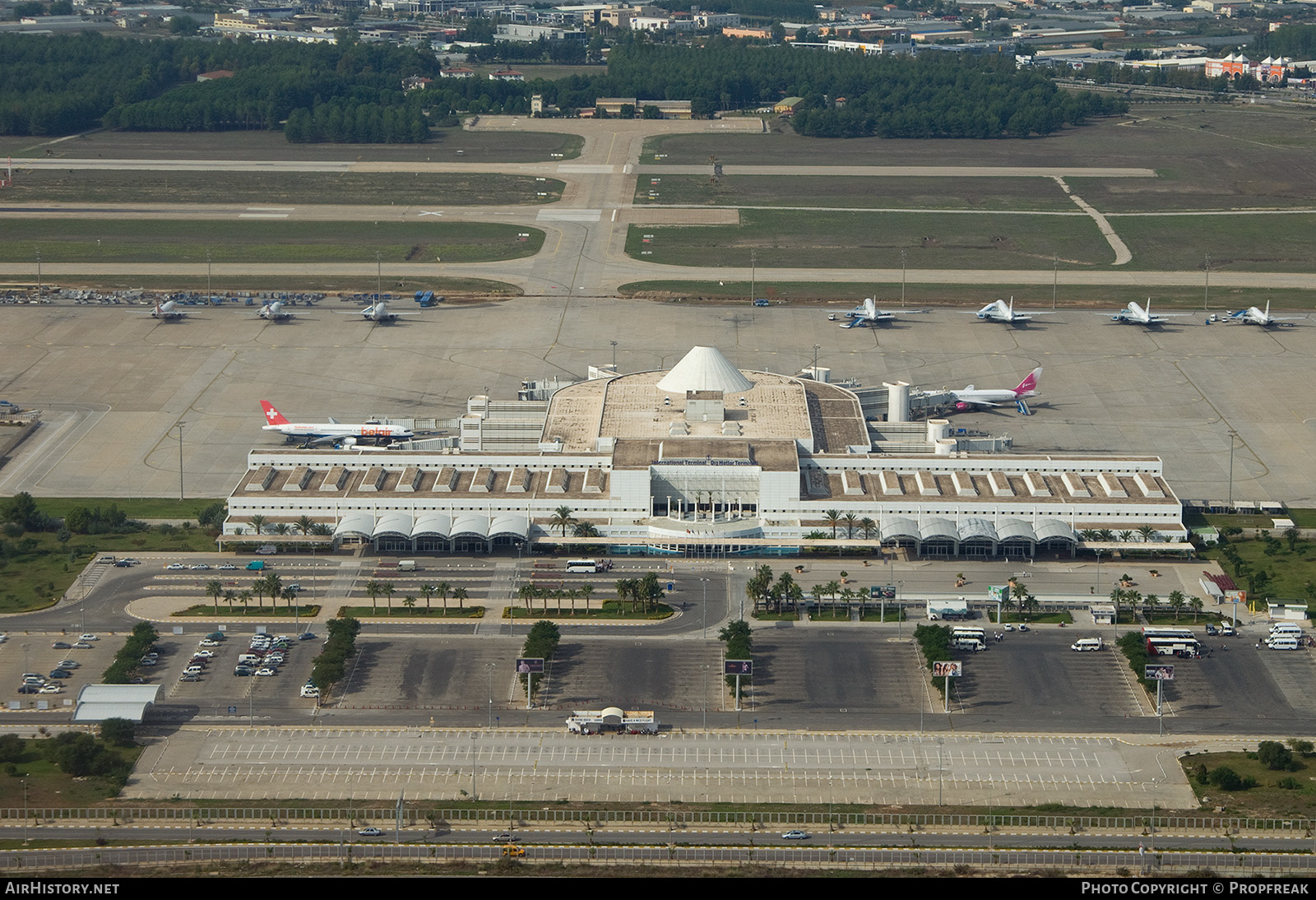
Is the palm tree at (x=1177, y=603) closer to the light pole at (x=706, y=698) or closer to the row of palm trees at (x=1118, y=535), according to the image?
the row of palm trees at (x=1118, y=535)

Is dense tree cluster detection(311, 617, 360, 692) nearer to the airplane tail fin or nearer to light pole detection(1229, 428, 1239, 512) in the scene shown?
the airplane tail fin

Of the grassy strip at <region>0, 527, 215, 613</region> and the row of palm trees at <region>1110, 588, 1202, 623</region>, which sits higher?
the row of palm trees at <region>1110, 588, 1202, 623</region>

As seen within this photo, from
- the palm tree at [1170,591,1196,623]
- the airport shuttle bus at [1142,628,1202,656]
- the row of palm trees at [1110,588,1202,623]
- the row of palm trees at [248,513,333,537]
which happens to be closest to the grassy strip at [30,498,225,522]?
the row of palm trees at [248,513,333,537]

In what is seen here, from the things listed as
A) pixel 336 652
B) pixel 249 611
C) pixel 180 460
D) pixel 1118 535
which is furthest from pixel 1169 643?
pixel 180 460

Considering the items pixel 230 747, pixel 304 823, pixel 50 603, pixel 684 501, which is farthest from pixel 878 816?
pixel 50 603

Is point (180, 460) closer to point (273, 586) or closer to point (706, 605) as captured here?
point (273, 586)

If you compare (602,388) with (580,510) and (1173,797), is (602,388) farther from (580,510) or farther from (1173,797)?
(1173,797)

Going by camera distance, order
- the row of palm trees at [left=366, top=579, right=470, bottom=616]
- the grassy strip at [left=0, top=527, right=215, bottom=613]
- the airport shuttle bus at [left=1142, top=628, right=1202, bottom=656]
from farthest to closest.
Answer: the grassy strip at [left=0, top=527, right=215, bottom=613] < the row of palm trees at [left=366, top=579, right=470, bottom=616] < the airport shuttle bus at [left=1142, top=628, right=1202, bottom=656]
